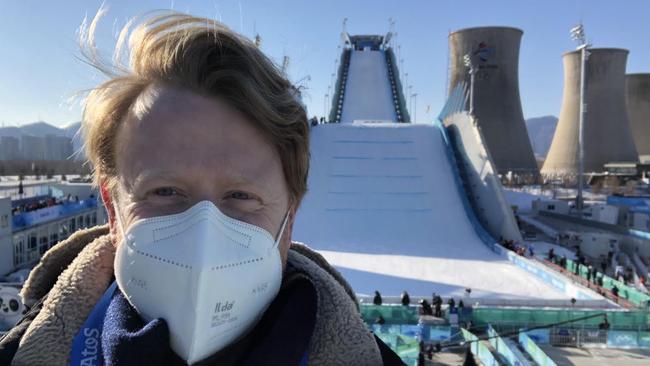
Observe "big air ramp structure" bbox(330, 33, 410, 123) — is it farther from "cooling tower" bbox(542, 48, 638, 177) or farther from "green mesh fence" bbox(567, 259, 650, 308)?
"green mesh fence" bbox(567, 259, 650, 308)

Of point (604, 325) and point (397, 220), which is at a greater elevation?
point (397, 220)

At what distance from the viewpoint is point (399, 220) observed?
524 inches

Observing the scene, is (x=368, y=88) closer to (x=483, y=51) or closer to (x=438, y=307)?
(x=483, y=51)

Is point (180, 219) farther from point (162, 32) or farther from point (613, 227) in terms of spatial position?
point (613, 227)

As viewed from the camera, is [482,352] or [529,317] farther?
[529,317]

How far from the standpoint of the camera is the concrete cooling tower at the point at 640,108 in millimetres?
38969

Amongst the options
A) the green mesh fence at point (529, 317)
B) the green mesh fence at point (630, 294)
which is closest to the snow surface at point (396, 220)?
the green mesh fence at point (630, 294)

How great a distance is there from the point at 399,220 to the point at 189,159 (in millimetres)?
12645

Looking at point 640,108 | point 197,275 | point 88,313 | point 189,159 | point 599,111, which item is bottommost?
point 88,313

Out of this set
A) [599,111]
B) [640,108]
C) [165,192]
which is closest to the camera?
[165,192]

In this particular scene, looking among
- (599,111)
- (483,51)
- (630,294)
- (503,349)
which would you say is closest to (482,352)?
(503,349)

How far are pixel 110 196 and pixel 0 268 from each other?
11935mm

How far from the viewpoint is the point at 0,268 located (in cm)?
1071

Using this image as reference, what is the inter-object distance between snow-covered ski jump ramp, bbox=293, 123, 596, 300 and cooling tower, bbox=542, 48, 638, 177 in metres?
18.9
